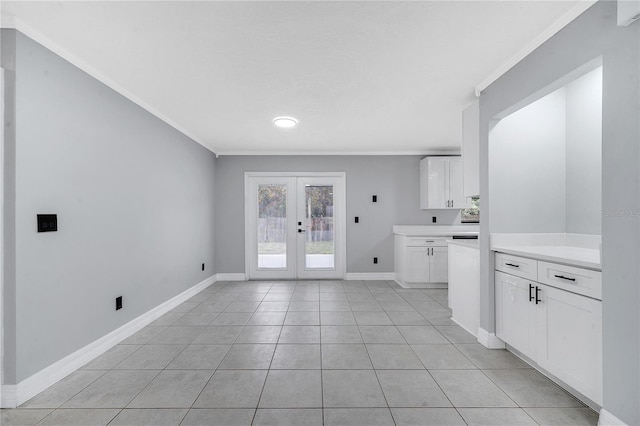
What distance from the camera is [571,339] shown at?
168cm

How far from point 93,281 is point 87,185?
805 millimetres

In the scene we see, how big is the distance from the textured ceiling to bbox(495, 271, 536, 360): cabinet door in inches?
70.4

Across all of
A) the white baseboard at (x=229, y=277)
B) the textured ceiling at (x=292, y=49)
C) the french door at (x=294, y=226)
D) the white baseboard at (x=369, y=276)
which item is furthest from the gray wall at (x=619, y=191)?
the white baseboard at (x=229, y=277)

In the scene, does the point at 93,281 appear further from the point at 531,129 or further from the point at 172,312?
the point at 531,129

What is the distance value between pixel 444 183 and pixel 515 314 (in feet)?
10.0

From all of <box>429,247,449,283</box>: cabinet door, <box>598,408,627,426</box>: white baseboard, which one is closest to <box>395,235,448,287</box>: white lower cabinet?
<box>429,247,449,283</box>: cabinet door

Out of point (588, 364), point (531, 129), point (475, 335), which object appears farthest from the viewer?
point (475, 335)

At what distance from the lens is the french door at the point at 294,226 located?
16.8 ft

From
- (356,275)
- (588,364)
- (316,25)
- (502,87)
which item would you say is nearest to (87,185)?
(316,25)

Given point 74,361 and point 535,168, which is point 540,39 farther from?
point 74,361

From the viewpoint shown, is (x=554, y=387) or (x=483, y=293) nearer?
(x=554, y=387)

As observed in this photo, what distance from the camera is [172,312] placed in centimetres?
335

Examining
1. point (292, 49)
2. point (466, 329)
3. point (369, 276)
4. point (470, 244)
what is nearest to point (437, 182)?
point (369, 276)

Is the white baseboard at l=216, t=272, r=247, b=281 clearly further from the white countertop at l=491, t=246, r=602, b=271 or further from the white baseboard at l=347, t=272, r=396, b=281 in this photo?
the white countertop at l=491, t=246, r=602, b=271
